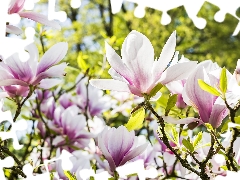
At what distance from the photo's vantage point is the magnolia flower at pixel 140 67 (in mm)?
705

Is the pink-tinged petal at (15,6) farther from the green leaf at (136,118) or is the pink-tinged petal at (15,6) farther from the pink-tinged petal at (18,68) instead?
the green leaf at (136,118)

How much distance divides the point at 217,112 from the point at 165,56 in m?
0.14

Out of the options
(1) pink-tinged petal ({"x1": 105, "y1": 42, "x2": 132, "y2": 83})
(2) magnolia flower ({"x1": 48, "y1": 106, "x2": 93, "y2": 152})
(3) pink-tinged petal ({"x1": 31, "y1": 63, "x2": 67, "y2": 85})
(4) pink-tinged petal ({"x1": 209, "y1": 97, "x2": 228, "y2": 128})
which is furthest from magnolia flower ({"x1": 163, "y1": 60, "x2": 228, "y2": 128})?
(2) magnolia flower ({"x1": 48, "y1": 106, "x2": 93, "y2": 152})

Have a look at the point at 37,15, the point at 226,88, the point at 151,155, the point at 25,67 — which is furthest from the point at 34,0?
the point at 151,155

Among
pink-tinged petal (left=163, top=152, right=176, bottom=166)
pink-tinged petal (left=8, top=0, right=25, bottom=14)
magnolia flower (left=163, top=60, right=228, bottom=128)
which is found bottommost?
pink-tinged petal (left=163, top=152, right=176, bottom=166)

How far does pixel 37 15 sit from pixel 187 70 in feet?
1.18

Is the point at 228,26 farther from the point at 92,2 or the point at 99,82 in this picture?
the point at 99,82

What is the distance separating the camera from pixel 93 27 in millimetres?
6719

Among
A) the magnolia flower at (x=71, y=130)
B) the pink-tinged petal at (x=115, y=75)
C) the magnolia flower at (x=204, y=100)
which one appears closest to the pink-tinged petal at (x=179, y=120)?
the magnolia flower at (x=204, y=100)

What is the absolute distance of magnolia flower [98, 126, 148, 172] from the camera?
2.74 ft

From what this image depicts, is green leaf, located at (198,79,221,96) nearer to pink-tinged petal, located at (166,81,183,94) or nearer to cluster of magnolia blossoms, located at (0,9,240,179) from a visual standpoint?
cluster of magnolia blossoms, located at (0,9,240,179)

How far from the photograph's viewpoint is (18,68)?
862 mm

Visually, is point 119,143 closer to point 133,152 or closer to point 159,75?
point 133,152

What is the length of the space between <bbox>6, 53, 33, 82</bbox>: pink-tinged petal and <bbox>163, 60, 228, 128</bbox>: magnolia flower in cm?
33
